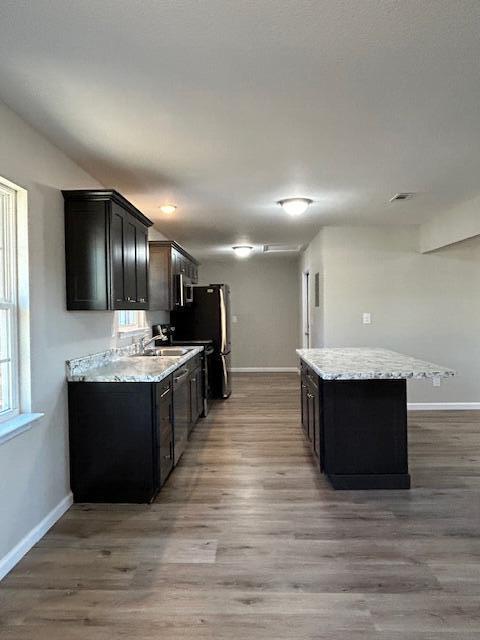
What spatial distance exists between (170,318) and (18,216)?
406cm

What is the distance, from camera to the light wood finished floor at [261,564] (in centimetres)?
190

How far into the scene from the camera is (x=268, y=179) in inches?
144

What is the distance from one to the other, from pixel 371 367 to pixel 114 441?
6.05 feet

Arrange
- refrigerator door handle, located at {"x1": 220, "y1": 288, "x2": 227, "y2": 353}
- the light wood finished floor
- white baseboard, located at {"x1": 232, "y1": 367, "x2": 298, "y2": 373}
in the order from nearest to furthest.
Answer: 1. the light wood finished floor
2. refrigerator door handle, located at {"x1": 220, "y1": 288, "x2": 227, "y2": 353}
3. white baseboard, located at {"x1": 232, "y1": 367, "x2": 298, "y2": 373}

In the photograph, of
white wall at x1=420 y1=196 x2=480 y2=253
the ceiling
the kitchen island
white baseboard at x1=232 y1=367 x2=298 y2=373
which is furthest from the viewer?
white baseboard at x1=232 y1=367 x2=298 y2=373

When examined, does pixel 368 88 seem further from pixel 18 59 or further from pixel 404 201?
pixel 404 201

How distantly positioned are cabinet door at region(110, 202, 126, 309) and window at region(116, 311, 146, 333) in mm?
978

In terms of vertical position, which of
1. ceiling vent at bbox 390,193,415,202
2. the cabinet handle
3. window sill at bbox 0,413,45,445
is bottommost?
window sill at bbox 0,413,45,445

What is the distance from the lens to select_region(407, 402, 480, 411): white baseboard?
574 cm

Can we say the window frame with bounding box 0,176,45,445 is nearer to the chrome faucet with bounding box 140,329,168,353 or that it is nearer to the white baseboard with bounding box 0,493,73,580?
the white baseboard with bounding box 0,493,73,580

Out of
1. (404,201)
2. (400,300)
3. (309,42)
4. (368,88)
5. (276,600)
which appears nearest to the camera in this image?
(309,42)

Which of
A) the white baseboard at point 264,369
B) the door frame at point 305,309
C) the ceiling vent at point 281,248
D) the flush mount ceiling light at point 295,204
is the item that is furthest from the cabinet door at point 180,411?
the white baseboard at point 264,369

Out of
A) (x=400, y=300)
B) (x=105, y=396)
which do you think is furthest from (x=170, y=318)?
(x=105, y=396)

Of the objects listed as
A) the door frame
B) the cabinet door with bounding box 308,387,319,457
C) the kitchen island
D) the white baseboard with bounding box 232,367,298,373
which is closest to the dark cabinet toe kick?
the kitchen island
